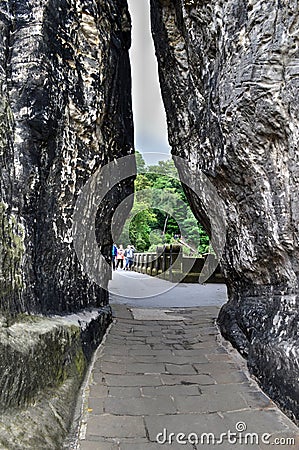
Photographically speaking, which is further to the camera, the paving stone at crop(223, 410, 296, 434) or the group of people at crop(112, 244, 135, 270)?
the group of people at crop(112, 244, 135, 270)

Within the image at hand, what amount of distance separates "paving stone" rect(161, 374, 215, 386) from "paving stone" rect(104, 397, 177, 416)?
1.21ft

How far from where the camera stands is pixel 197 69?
5016 mm

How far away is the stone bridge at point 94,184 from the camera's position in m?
2.59

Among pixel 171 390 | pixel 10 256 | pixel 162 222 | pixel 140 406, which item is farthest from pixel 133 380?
pixel 162 222

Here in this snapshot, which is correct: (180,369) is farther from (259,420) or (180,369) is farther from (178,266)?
(178,266)

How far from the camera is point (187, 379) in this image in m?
3.27

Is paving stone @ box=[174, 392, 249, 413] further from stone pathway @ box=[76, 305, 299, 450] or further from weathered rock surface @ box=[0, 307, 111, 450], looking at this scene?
weathered rock surface @ box=[0, 307, 111, 450]

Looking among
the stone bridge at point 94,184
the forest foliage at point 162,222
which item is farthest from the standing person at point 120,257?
the stone bridge at point 94,184

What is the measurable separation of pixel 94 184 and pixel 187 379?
2414mm

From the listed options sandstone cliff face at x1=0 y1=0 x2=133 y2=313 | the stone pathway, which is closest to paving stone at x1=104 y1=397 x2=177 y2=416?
the stone pathway

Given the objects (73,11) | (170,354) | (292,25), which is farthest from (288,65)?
(170,354)

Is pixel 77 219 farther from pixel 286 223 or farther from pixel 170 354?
pixel 286 223

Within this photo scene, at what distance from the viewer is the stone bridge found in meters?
2.59

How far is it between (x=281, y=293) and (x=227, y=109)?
1.83 metres
